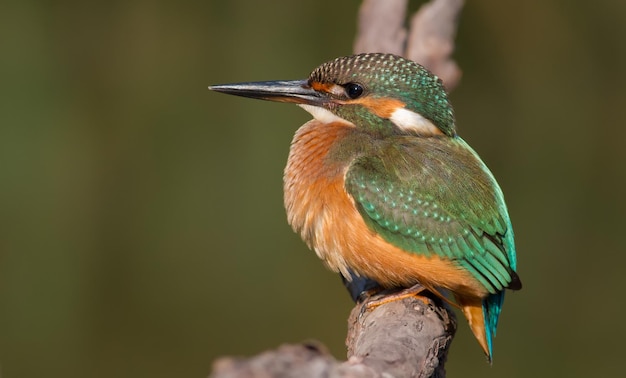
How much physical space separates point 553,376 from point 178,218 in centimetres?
192

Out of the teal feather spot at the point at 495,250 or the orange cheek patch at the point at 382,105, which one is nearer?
the teal feather spot at the point at 495,250

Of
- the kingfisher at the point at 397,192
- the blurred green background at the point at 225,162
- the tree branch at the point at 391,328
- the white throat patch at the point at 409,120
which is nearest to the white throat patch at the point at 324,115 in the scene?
the kingfisher at the point at 397,192

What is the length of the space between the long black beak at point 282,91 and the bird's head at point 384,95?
19mm

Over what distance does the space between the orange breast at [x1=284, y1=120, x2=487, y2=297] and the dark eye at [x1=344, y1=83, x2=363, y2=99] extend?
14 centimetres

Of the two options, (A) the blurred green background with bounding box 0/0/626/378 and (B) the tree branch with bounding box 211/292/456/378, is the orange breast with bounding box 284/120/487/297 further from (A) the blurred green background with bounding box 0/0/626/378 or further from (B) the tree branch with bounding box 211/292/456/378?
(A) the blurred green background with bounding box 0/0/626/378

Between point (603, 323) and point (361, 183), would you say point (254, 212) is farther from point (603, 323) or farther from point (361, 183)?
point (361, 183)

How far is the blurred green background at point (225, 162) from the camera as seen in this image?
4609mm

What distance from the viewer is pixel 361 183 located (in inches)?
106

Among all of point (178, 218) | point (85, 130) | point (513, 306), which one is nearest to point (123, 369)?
point (178, 218)

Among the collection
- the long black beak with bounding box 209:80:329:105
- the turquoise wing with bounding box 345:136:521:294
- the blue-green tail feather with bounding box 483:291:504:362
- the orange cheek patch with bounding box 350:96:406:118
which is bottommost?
the blue-green tail feather with bounding box 483:291:504:362

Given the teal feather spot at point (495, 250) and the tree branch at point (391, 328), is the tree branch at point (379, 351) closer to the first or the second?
the tree branch at point (391, 328)

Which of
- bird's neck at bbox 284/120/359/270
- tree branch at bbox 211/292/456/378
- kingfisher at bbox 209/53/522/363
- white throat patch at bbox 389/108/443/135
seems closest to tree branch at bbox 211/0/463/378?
tree branch at bbox 211/292/456/378

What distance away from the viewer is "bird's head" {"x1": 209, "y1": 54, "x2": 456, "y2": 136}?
113 inches

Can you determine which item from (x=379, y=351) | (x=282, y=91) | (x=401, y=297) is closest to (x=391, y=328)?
(x=379, y=351)
